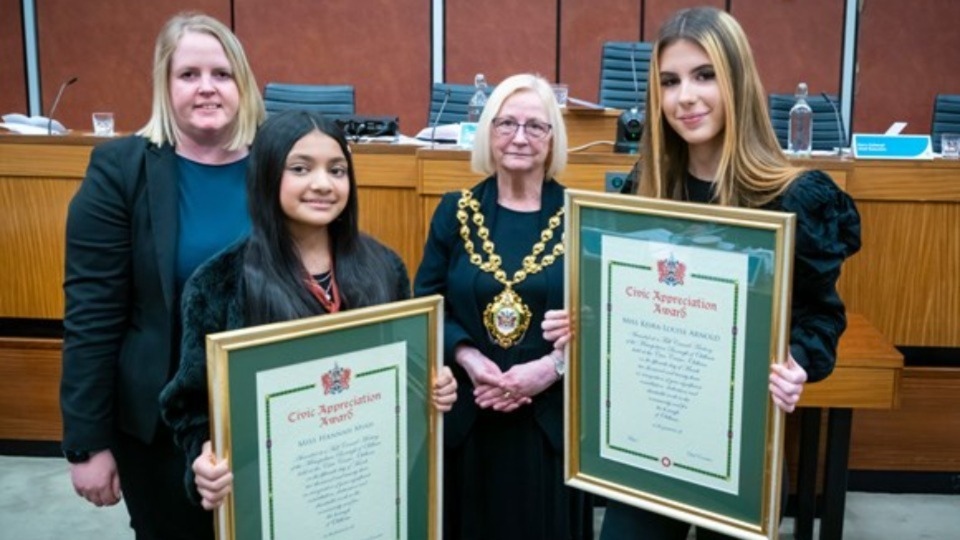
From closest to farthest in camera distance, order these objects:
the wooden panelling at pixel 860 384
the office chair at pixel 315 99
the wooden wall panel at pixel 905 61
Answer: the wooden panelling at pixel 860 384 → the office chair at pixel 315 99 → the wooden wall panel at pixel 905 61

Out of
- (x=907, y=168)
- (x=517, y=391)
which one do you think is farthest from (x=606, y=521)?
(x=907, y=168)

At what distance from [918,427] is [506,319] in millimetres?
1990

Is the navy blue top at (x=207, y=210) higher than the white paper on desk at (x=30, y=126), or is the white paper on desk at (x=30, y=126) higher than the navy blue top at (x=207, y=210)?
the white paper on desk at (x=30, y=126)

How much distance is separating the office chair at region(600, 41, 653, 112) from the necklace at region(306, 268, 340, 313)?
13.5 ft

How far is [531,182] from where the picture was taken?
90.5 inches

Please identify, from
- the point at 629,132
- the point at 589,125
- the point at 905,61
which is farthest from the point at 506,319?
the point at 905,61

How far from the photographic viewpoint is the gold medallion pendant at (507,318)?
220 cm

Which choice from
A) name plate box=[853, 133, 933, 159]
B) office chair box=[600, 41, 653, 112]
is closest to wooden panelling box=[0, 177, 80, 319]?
name plate box=[853, 133, 933, 159]

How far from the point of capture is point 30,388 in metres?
3.66

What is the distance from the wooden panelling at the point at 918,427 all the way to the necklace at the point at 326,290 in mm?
2449

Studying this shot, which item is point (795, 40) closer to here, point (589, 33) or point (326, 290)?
point (589, 33)

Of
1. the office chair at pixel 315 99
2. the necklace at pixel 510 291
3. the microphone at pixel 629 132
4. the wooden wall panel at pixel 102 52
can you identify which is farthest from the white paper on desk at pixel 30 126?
the wooden wall panel at pixel 102 52

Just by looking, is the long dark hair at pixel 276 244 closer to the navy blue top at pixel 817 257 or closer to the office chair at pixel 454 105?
the navy blue top at pixel 817 257

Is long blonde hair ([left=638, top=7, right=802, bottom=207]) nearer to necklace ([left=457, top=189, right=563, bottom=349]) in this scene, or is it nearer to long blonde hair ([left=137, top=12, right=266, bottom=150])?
necklace ([left=457, top=189, right=563, bottom=349])
